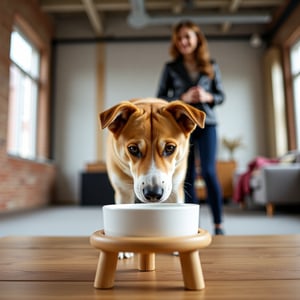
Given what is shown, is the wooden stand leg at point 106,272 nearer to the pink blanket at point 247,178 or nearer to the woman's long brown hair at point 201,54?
the woman's long brown hair at point 201,54

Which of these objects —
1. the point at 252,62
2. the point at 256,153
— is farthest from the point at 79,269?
the point at 252,62

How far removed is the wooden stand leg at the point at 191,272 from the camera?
1.75ft

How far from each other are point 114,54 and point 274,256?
245 inches

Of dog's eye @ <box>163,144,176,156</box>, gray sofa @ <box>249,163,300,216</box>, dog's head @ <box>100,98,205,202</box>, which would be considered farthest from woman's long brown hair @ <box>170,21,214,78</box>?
gray sofa @ <box>249,163,300,216</box>

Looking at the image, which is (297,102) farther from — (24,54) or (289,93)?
(24,54)

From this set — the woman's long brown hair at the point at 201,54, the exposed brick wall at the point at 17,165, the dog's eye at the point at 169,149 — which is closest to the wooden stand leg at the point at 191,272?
the dog's eye at the point at 169,149

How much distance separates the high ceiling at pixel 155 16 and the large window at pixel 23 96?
0.94m

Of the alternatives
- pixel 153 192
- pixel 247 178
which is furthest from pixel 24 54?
pixel 153 192

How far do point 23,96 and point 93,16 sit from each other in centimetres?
188

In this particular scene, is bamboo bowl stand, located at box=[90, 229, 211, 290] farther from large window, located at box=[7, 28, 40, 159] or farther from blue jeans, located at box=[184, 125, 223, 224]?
large window, located at box=[7, 28, 40, 159]

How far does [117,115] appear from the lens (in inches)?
32.7

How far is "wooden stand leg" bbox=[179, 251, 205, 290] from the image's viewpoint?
0.53 m

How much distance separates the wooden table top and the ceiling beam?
16.9 feet

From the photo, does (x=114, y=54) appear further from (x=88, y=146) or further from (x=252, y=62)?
(x=252, y=62)
